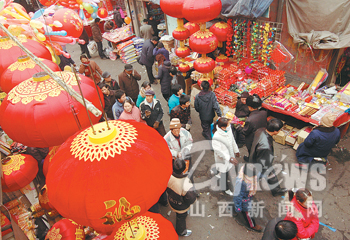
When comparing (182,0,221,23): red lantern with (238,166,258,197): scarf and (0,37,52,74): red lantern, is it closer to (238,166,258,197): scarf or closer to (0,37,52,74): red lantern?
(0,37,52,74): red lantern

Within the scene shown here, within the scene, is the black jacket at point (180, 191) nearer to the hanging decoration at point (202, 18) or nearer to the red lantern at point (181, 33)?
the hanging decoration at point (202, 18)

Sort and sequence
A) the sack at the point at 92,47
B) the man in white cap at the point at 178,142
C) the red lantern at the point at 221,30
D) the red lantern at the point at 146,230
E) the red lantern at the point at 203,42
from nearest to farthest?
the red lantern at the point at 146,230, the man in white cap at the point at 178,142, the red lantern at the point at 203,42, the red lantern at the point at 221,30, the sack at the point at 92,47

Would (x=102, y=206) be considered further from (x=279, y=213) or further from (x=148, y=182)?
(x=279, y=213)

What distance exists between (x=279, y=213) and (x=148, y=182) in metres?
4.05

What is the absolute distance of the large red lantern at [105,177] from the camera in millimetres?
1528

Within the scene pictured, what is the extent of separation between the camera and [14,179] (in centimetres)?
398

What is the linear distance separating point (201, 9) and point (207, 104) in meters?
2.67

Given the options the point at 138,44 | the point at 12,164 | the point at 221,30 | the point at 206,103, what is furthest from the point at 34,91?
the point at 138,44

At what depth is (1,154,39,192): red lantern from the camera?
3.96 metres

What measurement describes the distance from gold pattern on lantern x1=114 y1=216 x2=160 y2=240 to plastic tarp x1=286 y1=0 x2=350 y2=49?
613cm

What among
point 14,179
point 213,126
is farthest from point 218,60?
point 14,179

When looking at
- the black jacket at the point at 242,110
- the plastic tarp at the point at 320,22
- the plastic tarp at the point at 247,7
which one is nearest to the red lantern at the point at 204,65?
the plastic tarp at the point at 247,7

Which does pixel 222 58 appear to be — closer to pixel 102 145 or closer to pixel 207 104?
pixel 207 104

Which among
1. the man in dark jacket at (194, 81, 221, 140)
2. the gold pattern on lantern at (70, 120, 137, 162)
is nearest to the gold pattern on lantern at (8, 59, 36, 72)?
the gold pattern on lantern at (70, 120, 137, 162)
